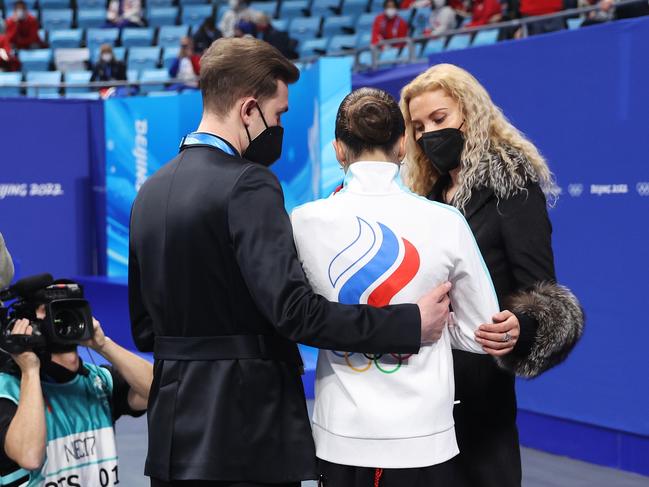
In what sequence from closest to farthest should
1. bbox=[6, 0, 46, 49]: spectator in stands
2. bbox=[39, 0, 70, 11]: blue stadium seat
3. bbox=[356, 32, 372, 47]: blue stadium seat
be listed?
bbox=[356, 32, 372, 47]: blue stadium seat, bbox=[6, 0, 46, 49]: spectator in stands, bbox=[39, 0, 70, 11]: blue stadium seat

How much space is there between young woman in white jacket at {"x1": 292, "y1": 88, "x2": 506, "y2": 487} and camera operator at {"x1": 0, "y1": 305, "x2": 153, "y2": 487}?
27.4 inches

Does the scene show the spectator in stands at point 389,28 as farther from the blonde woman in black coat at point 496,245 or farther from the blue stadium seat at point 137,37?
the blonde woman in black coat at point 496,245

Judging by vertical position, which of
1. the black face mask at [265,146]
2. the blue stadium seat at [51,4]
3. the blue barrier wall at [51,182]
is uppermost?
the blue stadium seat at [51,4]

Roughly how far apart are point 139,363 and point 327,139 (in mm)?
4668

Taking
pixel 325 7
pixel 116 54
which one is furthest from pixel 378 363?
pixel 325 7

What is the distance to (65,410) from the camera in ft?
8.07

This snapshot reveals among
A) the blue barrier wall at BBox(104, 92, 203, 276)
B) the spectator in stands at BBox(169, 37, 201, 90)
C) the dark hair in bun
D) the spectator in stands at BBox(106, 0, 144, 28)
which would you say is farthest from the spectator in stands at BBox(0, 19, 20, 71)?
the dark hair in bun

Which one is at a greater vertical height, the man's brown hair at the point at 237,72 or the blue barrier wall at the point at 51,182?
the man's brown hair at the point at 237,72

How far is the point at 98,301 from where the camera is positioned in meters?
9.11

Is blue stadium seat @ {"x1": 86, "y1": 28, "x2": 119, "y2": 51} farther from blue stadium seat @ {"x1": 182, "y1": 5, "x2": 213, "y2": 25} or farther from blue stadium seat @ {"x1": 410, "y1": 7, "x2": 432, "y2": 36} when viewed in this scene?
blue stadium seat @ {"x1": 410, "y1": 7, "x2": 432, "y2": 36}

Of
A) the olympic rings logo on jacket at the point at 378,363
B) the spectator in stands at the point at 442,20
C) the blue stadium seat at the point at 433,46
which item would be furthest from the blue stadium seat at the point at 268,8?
the olympic rings logo on jacket at the point at 378,363

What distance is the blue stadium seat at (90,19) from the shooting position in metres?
15.3

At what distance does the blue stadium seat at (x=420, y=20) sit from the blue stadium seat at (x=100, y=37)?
4.66 metres

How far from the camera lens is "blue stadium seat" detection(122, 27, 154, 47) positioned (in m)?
14.5
